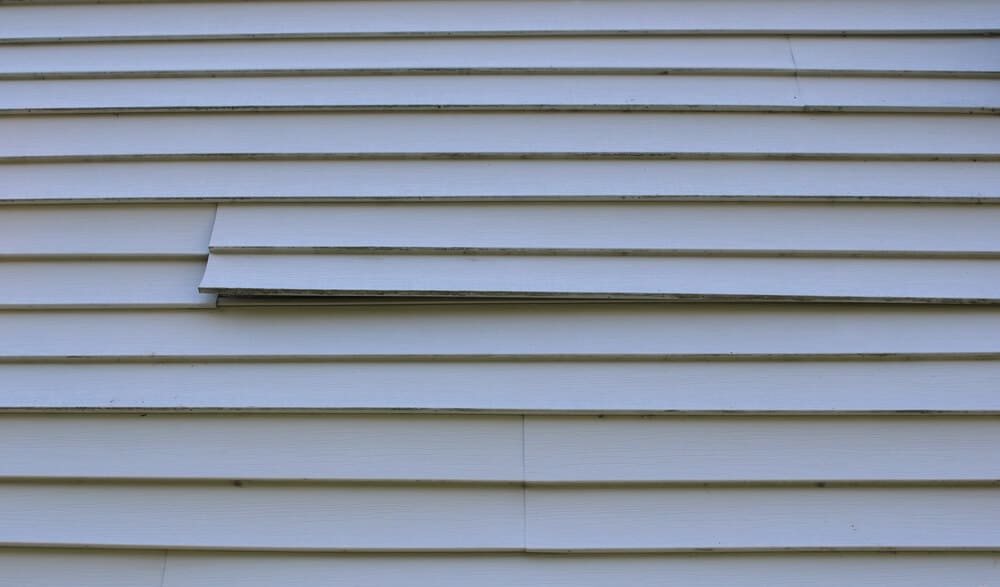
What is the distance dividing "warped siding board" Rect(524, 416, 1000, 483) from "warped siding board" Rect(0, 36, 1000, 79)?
890mm

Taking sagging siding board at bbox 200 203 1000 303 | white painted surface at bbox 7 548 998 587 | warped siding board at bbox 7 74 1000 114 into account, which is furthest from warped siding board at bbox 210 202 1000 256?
white painted surface at bbox 7 548 998 587

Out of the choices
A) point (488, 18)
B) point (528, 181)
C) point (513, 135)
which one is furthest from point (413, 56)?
point (528, 181)

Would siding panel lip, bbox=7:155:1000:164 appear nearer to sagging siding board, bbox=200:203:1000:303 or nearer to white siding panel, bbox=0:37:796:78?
sagging siding board, bbox=200:203:1000:303

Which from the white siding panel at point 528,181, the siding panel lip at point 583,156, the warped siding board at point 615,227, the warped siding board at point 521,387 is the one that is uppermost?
the siding panel lip at point 583,156

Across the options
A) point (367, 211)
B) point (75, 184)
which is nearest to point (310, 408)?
point (367, 211)

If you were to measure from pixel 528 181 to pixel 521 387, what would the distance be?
50 cm

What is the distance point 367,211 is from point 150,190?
1.80 ft

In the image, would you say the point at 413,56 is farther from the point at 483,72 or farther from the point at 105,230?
the point at 105,230

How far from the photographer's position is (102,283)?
1.53 meters

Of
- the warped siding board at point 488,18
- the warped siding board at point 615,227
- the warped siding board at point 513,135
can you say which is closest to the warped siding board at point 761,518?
the warped siding board at point 615,227

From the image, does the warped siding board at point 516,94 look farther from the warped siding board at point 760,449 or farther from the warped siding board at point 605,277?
the warped siding board at point 760,449

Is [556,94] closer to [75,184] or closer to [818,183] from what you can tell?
[818,183]

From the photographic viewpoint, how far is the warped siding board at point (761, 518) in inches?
53.7

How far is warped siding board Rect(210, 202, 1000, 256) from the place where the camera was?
1.51m
